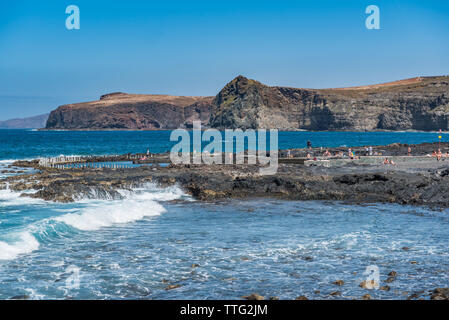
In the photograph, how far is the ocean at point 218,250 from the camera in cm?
1102

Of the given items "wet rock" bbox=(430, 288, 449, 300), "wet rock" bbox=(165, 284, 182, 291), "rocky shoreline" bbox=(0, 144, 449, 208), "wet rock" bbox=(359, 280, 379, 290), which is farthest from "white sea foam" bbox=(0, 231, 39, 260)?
"wet rock" bbox=(430, 288, 449, 300)

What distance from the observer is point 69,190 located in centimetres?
2586

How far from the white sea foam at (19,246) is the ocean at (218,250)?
1.2 inches

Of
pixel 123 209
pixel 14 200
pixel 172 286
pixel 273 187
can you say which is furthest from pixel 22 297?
pixel 273 187

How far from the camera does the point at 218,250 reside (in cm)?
1452

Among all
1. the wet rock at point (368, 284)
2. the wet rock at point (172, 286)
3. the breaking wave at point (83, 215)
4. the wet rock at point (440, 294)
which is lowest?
the wet rock at point (172, 286)

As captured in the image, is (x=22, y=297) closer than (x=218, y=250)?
Yes

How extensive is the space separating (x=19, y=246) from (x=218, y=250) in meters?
6.33

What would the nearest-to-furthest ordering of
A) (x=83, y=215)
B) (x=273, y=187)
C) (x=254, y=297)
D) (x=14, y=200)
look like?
1. (x=254, y=297)
2. (x=83, y=215)
3. (x=14, y=200)
4. (x=273, y=187)

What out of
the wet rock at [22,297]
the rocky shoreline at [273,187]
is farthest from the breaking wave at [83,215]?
the wet rock at [22,297]

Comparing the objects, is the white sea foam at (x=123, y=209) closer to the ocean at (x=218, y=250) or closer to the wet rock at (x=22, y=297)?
the ocean at (x=218, y=250)

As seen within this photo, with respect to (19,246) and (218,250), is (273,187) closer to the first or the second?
(218,250)
